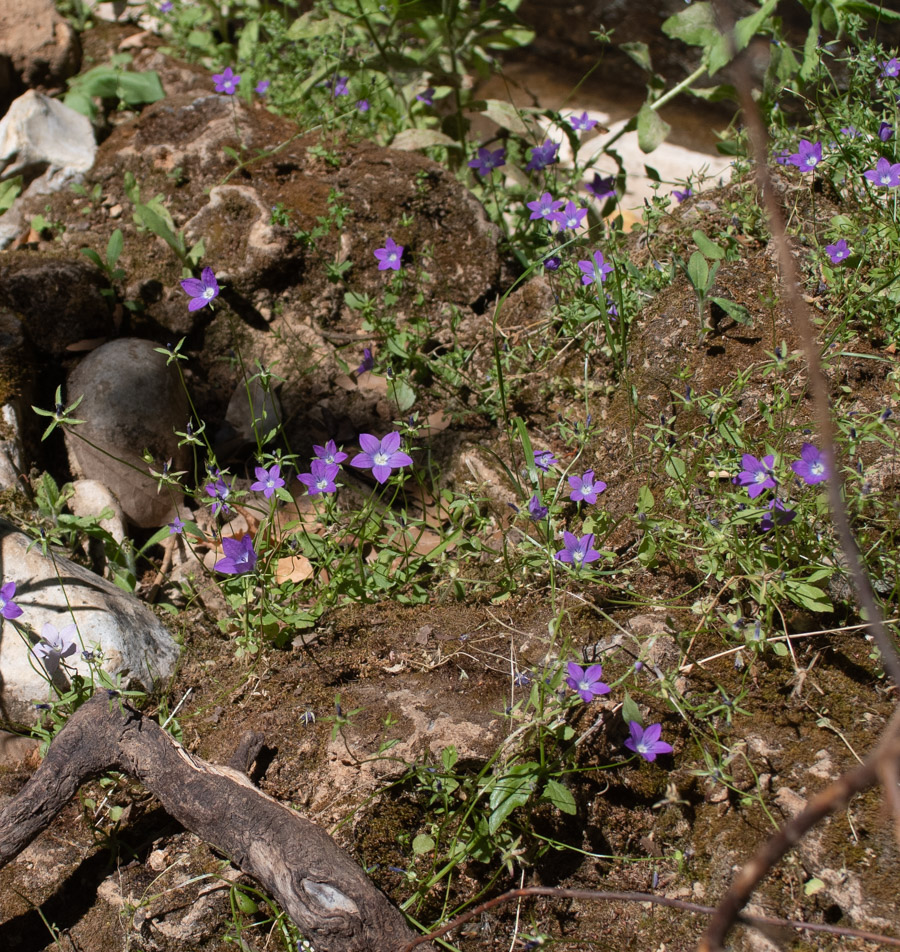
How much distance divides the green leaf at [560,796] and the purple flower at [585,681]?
19cm

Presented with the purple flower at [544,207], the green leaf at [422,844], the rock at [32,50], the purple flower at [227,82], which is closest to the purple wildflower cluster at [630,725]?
the green leaf at [422,844]

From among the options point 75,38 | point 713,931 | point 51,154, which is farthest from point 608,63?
point 713,931

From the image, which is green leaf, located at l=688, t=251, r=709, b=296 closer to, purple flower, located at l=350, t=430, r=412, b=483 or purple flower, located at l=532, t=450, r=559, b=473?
purple flower, located at l=532, t=450, r=559, b=473

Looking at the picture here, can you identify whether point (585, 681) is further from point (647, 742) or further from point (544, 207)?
point (544, 207)

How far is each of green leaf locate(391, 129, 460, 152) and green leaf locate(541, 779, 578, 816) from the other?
299cm

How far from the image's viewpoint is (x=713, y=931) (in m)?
0.72

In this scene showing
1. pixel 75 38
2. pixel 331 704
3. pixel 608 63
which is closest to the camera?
pixel 331 704

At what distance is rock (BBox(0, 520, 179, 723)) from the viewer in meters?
2.18

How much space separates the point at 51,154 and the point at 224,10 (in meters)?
1.93

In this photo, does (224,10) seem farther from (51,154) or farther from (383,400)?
(383,400)

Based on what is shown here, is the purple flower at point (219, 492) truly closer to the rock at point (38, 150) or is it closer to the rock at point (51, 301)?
the rock at point (51, 301)

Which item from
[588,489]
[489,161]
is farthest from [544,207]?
[588,489]

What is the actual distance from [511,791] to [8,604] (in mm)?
1380

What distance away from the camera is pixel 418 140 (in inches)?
148
